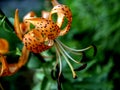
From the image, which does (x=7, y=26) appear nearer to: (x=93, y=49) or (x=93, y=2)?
(x=93, y=49)

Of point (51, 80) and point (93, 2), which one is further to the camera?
point (93, 2)

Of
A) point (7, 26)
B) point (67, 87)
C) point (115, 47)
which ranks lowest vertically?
point (115, 47)

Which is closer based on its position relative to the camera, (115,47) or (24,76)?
(115,47)

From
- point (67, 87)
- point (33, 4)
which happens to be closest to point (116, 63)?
point (67, 87)

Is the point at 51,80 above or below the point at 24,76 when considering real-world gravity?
above

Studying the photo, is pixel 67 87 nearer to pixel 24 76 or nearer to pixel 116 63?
pixel 116 63

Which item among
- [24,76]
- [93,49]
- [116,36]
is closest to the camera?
[93,49]

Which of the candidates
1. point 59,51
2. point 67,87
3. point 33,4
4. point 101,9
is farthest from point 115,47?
point 33,4

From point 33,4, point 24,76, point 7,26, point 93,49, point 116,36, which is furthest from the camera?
point 33,4

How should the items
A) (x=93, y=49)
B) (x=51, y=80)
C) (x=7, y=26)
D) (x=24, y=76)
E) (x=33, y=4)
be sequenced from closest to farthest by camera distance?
(x=7, y=26)
(x=93, y=49)
(x=51, y=80)
(x=24, y=76)
(x=33, y=4)
